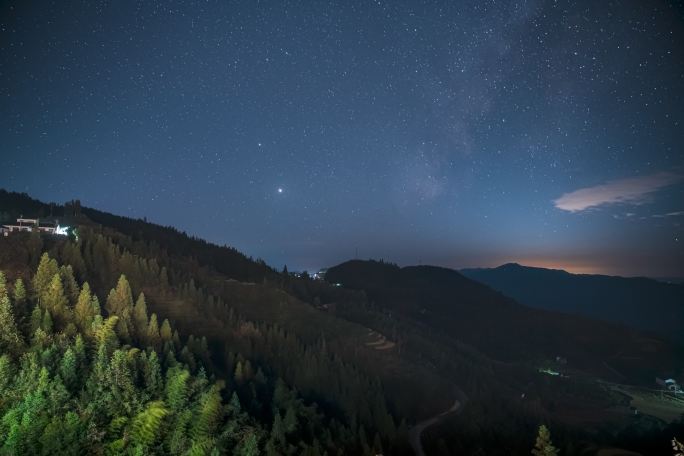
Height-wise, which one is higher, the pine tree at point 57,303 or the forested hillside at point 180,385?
the pine tree at point 57,303

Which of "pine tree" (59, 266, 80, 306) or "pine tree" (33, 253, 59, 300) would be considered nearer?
"pine tree" (33, 253, 59, 300)

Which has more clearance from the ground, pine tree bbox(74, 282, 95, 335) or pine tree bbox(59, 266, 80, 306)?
pine tree bbox(59, 266, 80, 306)

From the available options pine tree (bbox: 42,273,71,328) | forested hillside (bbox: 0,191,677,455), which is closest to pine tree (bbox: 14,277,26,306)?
forested hillside (bbox: 0,191,677,455)

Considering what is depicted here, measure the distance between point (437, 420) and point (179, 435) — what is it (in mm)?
101624

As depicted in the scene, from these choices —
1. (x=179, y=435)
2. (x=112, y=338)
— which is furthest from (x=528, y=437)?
(x=112, y=338)

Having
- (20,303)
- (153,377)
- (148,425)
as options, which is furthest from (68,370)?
(20,303)

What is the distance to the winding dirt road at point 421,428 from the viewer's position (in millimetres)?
130875

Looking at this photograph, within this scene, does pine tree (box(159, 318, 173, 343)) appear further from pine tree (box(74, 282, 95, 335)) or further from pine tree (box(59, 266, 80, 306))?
pine tree (box(59, 266, 80, 306))

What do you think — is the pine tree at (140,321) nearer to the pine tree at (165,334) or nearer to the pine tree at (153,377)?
the pine tree at (165,334)

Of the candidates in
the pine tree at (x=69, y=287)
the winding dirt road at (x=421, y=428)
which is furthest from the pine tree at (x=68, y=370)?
the winding dirt road at (x=421, y=428)

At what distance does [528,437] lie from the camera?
139375 millimetres

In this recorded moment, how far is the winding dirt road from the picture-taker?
13088cm

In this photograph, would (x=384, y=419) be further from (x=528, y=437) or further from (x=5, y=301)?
(x=5, y=301)

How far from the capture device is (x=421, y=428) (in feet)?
503
